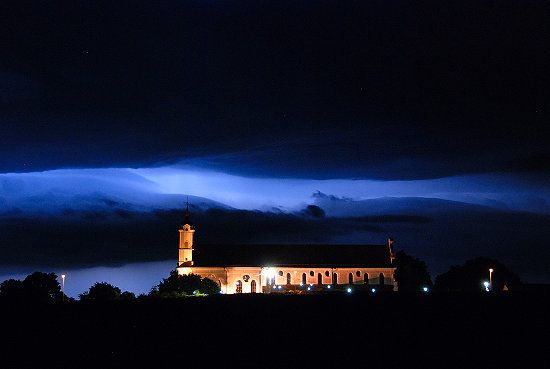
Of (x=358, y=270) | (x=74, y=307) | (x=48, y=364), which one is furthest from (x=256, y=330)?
(x=358, y=270)

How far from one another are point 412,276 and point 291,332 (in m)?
104

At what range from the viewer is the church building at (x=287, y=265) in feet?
424

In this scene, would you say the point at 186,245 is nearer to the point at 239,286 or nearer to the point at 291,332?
the point at 239,286

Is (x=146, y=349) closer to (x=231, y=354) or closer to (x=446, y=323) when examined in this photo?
(x=231, y=354)

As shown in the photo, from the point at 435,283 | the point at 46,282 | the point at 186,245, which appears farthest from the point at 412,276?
the point at 46,282

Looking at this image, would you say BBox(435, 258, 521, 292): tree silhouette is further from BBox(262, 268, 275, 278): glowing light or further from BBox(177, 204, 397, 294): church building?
BBox(262, 268, 275, 278): glowing light

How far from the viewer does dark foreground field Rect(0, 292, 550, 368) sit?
18438 millimetres

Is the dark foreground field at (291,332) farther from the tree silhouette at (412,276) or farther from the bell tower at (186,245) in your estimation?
the bell tower at (186,245)

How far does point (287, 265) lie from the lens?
13450cm

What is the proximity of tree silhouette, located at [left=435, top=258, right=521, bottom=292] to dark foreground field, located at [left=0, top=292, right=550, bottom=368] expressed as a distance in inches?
3173

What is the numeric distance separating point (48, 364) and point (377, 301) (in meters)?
10.8

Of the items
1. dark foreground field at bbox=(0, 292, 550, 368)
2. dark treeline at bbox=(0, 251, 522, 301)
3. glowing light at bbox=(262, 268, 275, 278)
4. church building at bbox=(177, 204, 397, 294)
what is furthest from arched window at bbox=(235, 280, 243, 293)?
dark foreground field at bbox=(0, 292, 550, 368)

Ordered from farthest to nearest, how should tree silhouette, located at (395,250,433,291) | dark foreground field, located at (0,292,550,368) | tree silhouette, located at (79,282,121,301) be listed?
tree silhouette, located at (395,250,433,291)
tree silhouette, located at (79,282,121,301)
dark foreground field, located at (0,292,550,368)

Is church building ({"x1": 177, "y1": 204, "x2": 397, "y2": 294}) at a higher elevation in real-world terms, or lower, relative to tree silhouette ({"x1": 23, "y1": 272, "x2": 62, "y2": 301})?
higher
